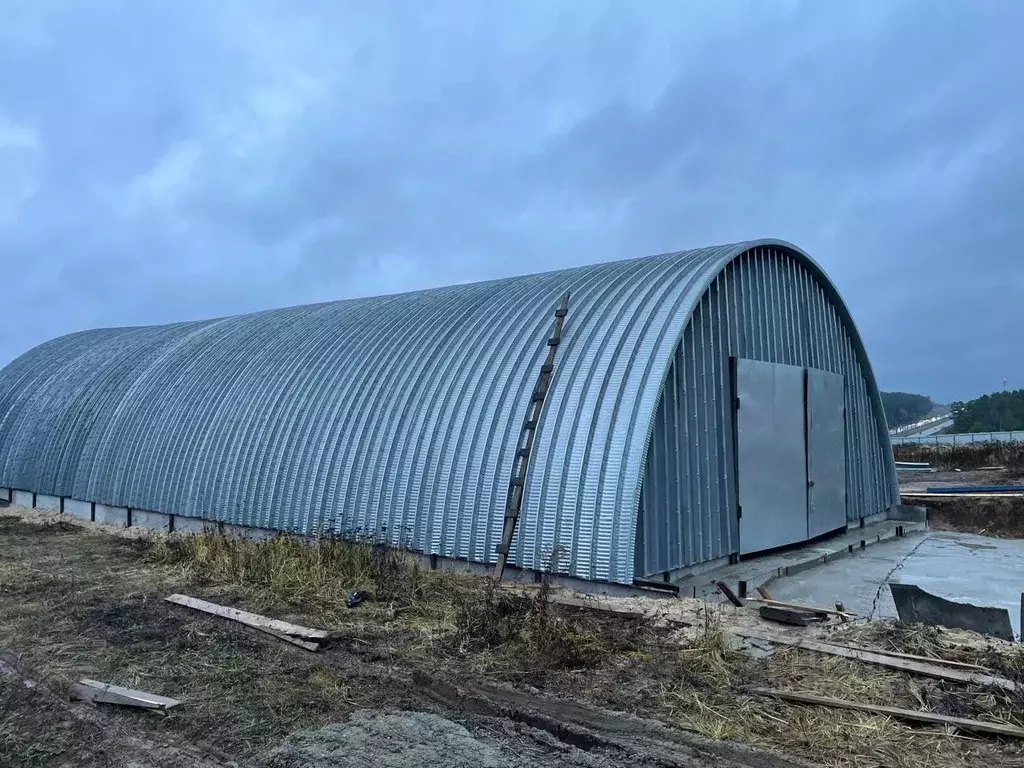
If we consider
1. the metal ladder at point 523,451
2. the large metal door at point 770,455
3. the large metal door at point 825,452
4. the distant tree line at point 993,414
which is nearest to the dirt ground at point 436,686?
the metal ladder at point 523,451

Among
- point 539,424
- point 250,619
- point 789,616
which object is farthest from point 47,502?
point 789,616

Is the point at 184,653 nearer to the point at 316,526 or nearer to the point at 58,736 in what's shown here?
the point at 58,736

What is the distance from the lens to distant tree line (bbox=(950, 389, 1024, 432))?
9219 cm

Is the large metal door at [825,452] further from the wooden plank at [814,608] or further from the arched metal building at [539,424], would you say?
the wooden plank at [814,608]

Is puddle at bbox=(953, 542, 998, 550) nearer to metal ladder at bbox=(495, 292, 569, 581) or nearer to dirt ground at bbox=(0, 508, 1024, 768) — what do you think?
dirt ground at bbox=(0, 508, 1024, 768)

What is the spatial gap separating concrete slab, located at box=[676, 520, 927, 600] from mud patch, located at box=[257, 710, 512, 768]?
5052 millimetres

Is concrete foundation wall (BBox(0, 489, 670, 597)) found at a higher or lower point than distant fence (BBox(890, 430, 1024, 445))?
lower

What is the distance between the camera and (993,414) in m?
95.3

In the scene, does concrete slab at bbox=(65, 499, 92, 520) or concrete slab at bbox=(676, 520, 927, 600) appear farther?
concrete slab at bbox=(65, 499, 92, 520)

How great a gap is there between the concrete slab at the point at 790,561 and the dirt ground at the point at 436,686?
1767mm

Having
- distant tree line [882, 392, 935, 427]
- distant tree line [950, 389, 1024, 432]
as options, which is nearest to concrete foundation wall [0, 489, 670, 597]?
distant tree line [950, 389, 1024, 432]

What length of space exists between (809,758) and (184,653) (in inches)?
243

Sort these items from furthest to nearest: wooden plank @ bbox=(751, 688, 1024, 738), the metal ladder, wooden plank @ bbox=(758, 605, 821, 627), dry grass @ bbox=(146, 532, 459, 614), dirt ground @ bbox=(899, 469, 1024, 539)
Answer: dirt ground @ bbox=(899, 469, 1024, 539)
the metal ladder
dry grass @ bbox=(146, 532, 459, 614)
wooden plank @ bbox=(758, 605, 821, 627)
wooden plank @ bbox=(751, 688, 1024, 738)

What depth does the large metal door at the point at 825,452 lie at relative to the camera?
1603 cm
